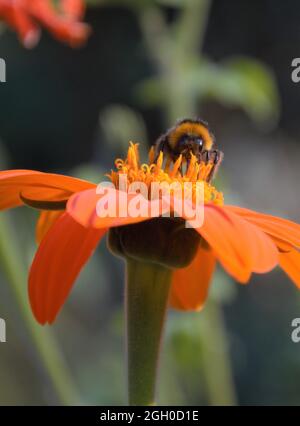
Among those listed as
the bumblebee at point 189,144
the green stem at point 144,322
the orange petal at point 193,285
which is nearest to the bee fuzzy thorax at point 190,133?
the bumblebee at point 189,144

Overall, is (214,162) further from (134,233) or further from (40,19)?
(40,19)

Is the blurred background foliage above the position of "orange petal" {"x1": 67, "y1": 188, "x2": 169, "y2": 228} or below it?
above

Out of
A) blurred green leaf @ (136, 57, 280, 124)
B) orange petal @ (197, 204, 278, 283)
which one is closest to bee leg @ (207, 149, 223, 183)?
orange petal @ (197, 204, 278, 283)

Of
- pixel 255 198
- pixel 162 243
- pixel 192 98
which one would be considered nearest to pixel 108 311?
pixel 255 198

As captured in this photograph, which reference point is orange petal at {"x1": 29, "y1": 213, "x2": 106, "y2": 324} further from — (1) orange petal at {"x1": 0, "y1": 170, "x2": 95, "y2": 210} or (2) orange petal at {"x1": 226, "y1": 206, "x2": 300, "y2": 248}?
(2) orange petal at {"x1": 226, "y1": 206, "x2": 300, "y2": 248}

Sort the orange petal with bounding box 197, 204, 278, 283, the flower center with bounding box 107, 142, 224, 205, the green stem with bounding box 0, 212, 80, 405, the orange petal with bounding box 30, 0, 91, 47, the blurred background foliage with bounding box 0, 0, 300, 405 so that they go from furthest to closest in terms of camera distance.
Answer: the blurred background foliage with bounding box 0, 0, 300, 405 → the orange petal with bounding box 30, 0, 91, 47 → the green stem with bounding box 0, 212, 80, 405 → the flower center with bounding box 107, 142, 224, 205 → the orange petal with bounding box 197, 204, 278, 283

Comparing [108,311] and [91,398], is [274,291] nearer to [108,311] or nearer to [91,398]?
[108,311]
